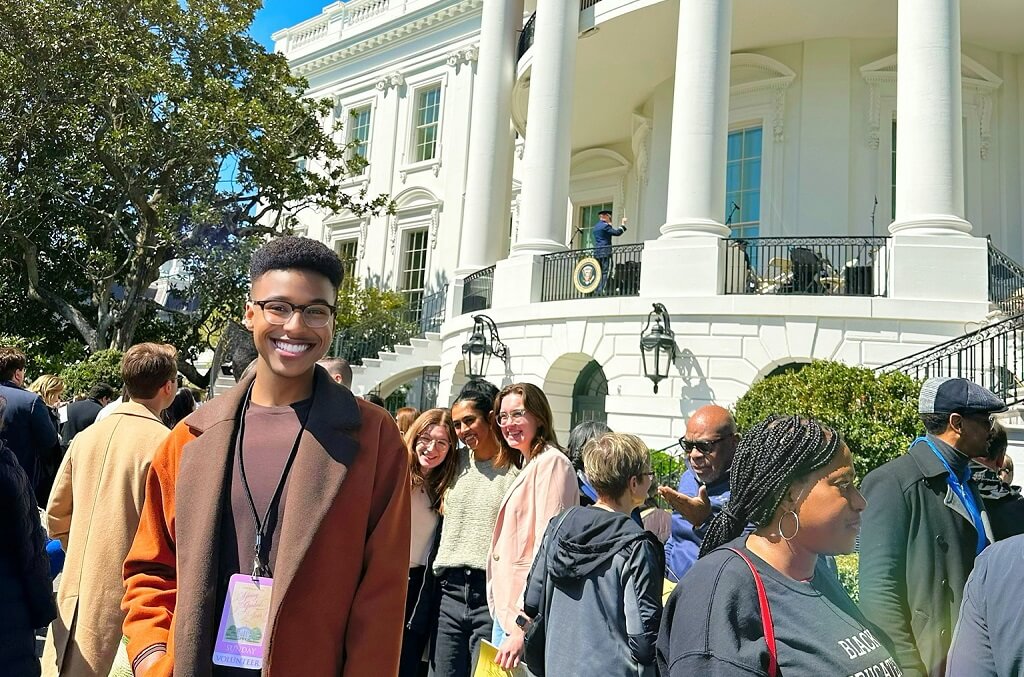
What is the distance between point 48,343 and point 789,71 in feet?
66.2

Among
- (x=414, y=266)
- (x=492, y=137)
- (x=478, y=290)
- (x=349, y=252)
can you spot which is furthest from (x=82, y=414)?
(x=349, y=252)

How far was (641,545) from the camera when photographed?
331cm

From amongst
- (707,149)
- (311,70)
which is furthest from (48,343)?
(707,149)

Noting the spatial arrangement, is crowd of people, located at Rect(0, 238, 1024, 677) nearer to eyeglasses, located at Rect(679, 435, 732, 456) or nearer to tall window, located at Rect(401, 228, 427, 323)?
eyeglasses, located at Rect(679, 435, 732, 456)

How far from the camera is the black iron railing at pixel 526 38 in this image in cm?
1931

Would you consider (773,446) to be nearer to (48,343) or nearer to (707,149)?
(707,149)

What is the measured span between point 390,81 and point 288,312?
28922 millimetres

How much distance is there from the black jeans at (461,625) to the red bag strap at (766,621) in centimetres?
237

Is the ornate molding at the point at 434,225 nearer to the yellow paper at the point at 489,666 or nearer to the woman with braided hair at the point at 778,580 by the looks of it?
the yellow paper at the point at 489,666

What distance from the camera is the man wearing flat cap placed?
3.08 metres

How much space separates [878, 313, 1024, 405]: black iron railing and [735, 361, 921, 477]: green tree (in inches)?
43.1

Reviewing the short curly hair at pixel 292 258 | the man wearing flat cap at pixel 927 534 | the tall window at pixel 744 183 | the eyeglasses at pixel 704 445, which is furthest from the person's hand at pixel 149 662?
the tall window at pixel 744 183

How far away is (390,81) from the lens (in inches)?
1174

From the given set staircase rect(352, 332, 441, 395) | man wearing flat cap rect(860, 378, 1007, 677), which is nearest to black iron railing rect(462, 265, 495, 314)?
staircase rect(352, 332, 441, 395)
